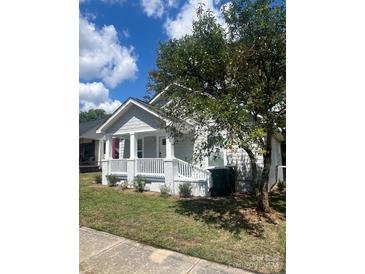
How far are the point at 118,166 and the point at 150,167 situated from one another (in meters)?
2.24

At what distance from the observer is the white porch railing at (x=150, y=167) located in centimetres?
1038

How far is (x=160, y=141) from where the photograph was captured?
12945 mm

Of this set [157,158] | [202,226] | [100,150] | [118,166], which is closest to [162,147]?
[157,158]

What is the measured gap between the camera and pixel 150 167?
10758 mm

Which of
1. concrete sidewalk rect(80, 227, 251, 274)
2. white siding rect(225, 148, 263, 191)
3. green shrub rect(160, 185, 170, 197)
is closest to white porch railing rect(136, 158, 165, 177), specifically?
green shrub rect(160, 185, 170, 197)

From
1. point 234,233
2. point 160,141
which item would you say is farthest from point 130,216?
point 160,141

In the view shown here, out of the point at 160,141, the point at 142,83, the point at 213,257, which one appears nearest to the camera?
the point at 213,257

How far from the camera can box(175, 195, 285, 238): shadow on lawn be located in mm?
5148

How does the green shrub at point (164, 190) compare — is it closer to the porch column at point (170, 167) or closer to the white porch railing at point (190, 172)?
the porch column at point (170, 167)

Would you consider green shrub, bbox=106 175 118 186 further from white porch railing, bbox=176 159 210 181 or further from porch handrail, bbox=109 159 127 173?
white porch railing, bbox=176 159 210 181

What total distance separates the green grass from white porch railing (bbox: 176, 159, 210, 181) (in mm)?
1448
